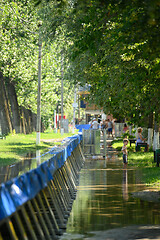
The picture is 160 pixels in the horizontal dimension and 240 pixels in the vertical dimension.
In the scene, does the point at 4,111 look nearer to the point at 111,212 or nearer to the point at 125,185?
the point at 125,185

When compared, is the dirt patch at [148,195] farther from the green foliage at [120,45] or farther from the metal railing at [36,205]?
the green foliage at [120,45]

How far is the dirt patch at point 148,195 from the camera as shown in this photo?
40.8ft

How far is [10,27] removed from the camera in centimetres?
3459

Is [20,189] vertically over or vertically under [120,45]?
under

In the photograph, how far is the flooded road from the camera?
8.72 metres

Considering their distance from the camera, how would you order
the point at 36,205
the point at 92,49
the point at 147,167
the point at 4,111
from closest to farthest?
1. the point at 36,205
2. the point at 92,49
3. the point at 147,167
4. the point at 4,111

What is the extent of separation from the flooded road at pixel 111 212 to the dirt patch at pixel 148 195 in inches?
9.2

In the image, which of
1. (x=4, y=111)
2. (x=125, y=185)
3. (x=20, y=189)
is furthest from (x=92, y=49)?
(x=4, y=111)

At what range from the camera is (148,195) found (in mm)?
13023

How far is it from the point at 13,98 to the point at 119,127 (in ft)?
39.9

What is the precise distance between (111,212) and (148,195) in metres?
2.60

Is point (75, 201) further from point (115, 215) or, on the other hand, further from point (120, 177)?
point (120, 177)

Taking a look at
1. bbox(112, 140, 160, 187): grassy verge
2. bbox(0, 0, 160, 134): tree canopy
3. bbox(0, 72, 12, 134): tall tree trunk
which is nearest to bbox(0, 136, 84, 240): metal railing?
bbox(0, 0, 160, 134): tree canopy

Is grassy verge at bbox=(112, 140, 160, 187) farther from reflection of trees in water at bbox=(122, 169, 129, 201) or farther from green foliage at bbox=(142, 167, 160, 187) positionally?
reflection of trees in water at bbox=(122, 169, 129, 201)
